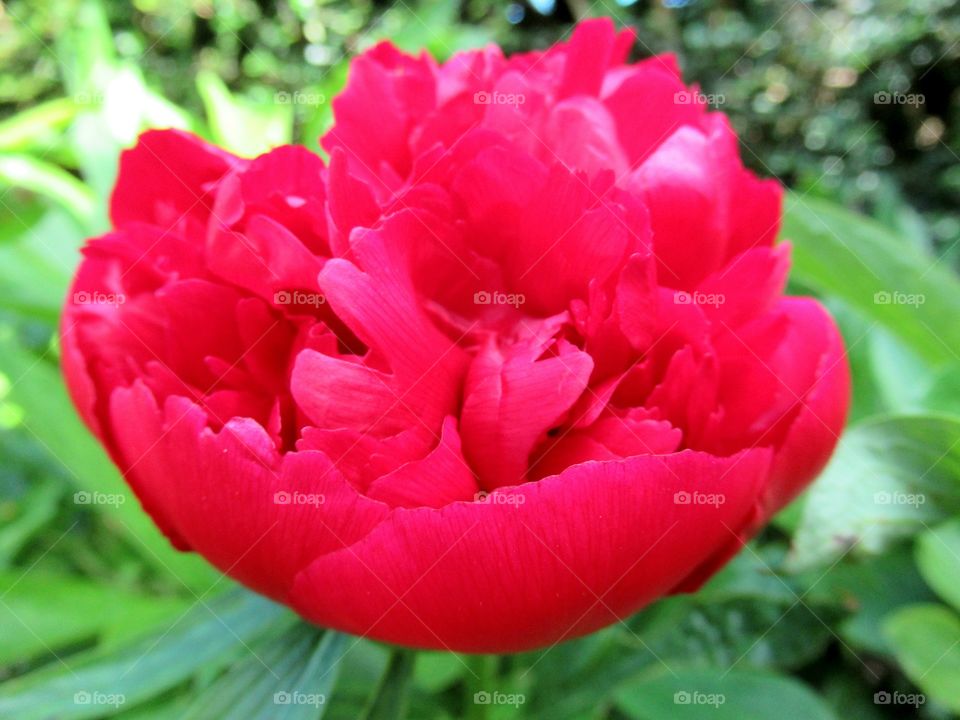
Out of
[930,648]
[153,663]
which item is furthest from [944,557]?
[153,663]

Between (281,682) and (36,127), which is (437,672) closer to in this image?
(281,682)

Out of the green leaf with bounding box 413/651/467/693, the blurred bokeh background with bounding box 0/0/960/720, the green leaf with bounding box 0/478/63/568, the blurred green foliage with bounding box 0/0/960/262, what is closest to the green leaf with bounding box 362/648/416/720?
the blurred bokeh background with bounding box 0/0/960/720

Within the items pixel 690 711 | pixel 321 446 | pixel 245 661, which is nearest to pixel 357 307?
pixel 321 446

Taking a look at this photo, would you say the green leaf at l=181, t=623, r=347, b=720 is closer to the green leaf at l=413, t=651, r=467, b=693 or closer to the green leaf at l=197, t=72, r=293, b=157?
the green leaf at l=413, t=651, r=467, b=693

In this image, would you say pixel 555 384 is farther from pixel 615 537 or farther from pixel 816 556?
pixel 816 556

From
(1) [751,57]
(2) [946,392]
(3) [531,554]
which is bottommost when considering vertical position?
(1) [751,57]
